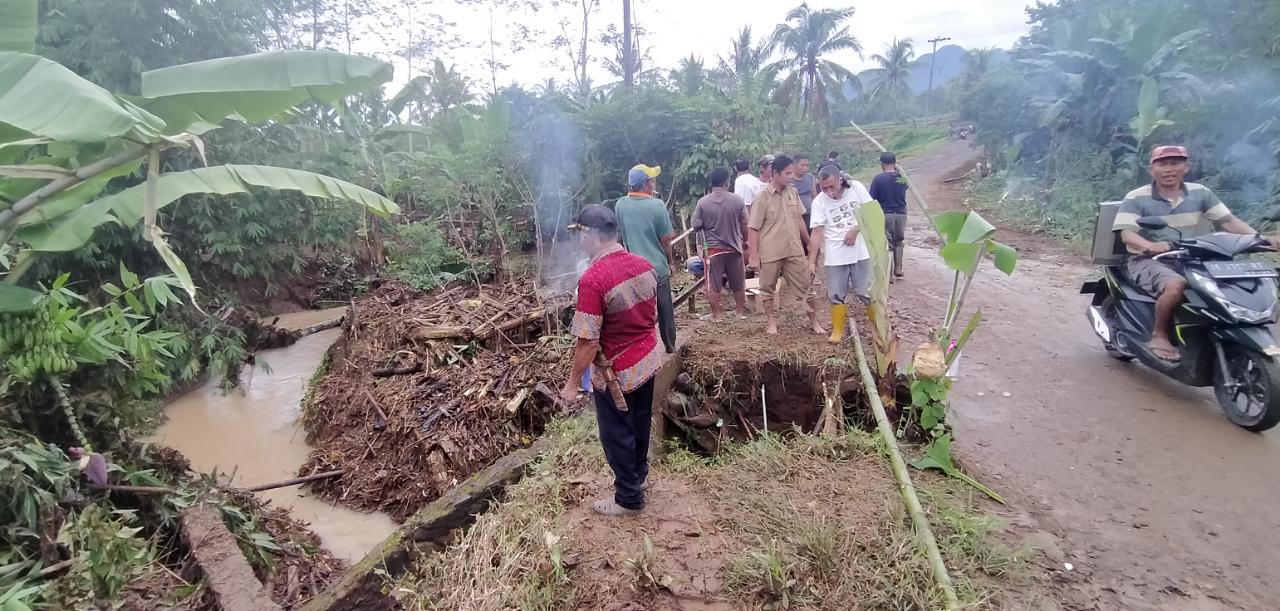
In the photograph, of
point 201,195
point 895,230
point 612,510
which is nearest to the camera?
point 612,510

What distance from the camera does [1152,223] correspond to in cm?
436

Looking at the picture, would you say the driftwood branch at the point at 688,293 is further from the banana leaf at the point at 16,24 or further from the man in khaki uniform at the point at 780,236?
the banana leaf at the point at 16,24

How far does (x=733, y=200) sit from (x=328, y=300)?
30.5ft

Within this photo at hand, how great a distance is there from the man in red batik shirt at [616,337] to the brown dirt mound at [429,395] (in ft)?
8.84

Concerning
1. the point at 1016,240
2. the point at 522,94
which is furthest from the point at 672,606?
the point at 522,94

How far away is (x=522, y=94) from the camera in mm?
14016

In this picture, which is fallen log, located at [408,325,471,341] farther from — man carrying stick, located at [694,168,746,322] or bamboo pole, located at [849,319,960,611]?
bamboo pole, located at [849,319,960,611]

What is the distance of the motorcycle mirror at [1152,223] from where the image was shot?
14.2 ft

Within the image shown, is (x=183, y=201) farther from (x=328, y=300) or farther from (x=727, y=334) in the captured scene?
(x=727, y=334)

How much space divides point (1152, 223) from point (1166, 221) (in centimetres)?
30

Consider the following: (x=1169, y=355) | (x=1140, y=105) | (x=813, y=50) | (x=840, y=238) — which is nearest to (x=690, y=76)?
(x=1140, y=105)

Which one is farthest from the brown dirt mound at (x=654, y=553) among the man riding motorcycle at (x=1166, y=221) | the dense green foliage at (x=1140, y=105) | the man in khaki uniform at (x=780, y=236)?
the dense green foliage at (x=1140, y=105)

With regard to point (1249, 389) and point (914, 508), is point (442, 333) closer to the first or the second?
point (914, 508)

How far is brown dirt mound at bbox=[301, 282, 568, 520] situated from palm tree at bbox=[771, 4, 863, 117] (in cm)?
2571
